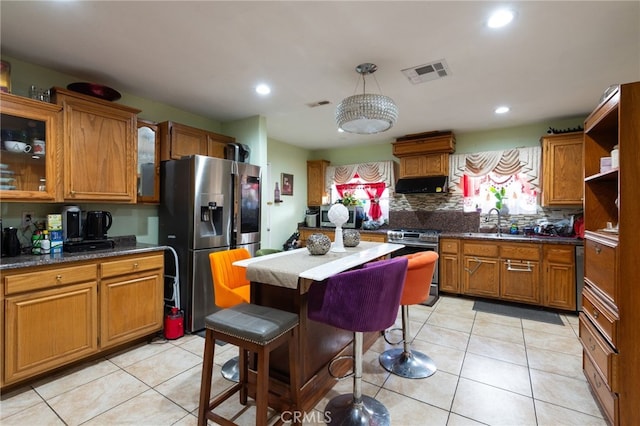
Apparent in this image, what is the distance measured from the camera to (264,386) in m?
1.38

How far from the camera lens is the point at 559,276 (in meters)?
3.57

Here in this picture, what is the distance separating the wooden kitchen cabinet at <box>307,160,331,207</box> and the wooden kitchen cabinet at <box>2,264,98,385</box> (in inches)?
161

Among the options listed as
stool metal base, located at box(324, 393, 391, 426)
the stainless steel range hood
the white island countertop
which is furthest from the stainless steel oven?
stool metal base, located at box(324, 393, 391, 426)

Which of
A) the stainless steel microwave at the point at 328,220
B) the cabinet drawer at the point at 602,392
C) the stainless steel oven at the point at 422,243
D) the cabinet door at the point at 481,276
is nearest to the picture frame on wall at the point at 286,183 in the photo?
the stainless steel microwave at the point at 328,220

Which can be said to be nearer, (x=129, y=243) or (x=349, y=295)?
(x=349, y=295)

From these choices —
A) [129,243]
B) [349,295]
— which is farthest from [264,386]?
[129,243]

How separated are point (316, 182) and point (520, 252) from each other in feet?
12.0

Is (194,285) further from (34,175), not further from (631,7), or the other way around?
(631,7)

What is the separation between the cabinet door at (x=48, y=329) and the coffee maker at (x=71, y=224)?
0.56 meters

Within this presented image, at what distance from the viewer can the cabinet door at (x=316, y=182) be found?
5.92 meters

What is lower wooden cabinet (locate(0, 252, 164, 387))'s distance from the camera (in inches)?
77.8

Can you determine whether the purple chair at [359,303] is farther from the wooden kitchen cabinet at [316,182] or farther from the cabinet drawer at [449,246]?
the wooden kitchen cabinet at [316,182]

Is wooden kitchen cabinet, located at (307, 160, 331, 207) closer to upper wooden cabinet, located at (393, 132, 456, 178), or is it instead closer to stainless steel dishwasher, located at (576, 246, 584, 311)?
upper wooden cabinet, located at (393, 132, 456, 178)

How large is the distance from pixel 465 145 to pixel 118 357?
17.3ft
